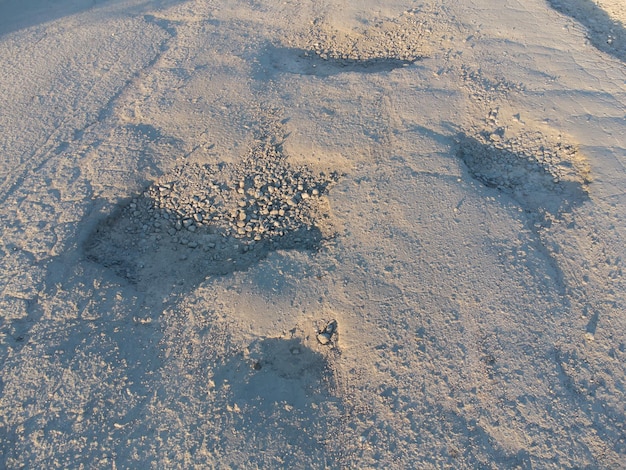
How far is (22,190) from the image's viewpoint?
3893 millimetres

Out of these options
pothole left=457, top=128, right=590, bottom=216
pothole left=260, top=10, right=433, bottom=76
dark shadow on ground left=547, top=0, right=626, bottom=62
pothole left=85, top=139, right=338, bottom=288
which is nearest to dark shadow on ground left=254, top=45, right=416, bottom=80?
pothole left=260, top=10, right=433, bottom=76

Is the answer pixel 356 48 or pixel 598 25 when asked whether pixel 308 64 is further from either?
pixel 598 25

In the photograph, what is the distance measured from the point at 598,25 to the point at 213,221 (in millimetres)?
5356

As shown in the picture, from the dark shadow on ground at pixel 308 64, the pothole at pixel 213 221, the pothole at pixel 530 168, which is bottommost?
the pothole at pixel 213 221

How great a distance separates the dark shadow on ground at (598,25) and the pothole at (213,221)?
3941mm

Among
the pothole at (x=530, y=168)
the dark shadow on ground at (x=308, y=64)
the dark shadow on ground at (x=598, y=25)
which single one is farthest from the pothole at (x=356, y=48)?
the dark shadow on ground at (x=598, y=25)

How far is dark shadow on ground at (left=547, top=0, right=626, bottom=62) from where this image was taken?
5.27 meters

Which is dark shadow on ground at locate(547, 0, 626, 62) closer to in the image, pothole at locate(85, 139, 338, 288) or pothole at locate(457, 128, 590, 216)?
pothole at locate(457, 128, 590, 216)

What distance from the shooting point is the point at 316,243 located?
11.6 ft

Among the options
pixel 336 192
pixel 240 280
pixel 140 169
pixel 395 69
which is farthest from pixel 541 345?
pixel 140 169

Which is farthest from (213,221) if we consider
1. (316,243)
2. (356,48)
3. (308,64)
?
(356,48)

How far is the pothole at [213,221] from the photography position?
355cm

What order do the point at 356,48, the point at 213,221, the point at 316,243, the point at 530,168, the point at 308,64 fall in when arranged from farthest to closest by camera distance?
1. the point at 356,48
2. the point at 308,64
3. the point at 530,168
4. the point at 213,221
5. the point at 316,243

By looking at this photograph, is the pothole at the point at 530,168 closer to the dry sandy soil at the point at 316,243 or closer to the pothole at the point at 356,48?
the dry sandy soil at the point at 316,243
